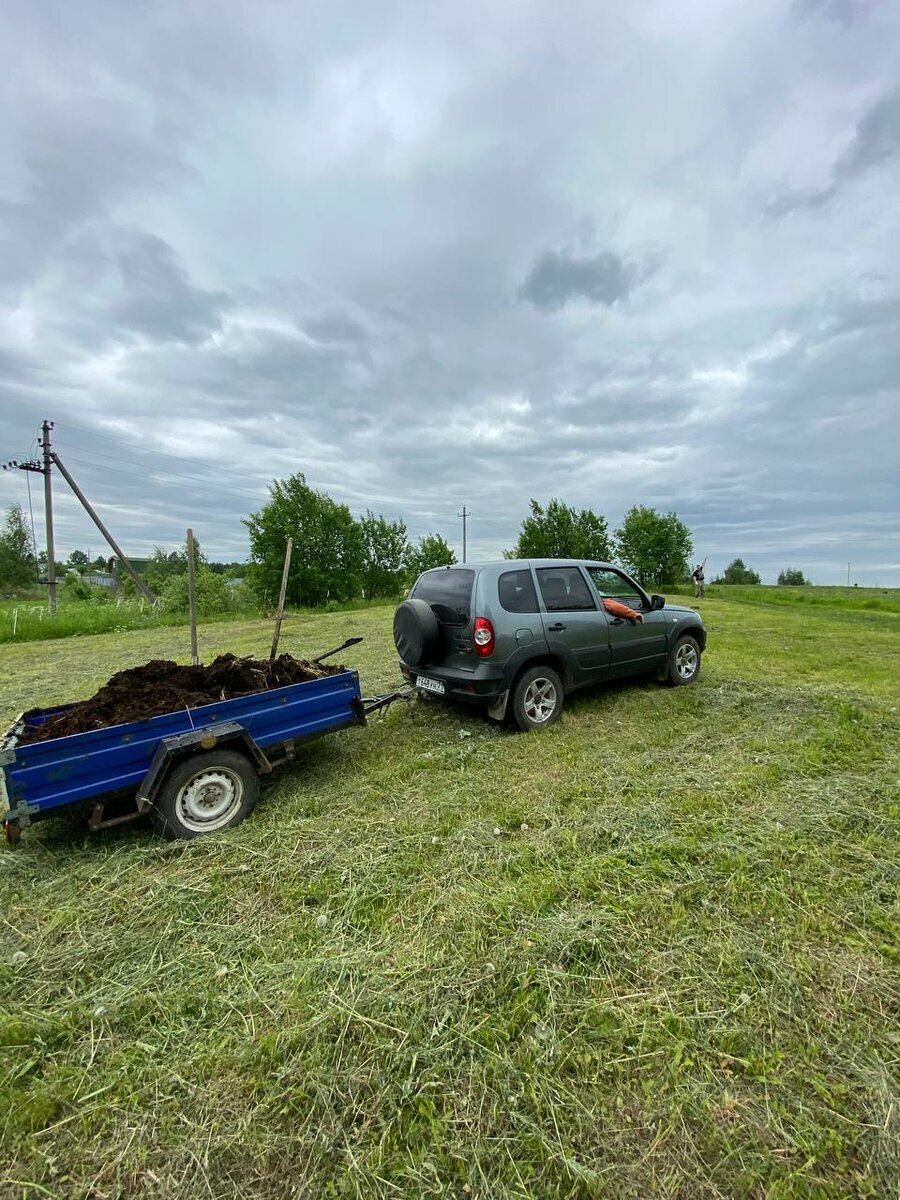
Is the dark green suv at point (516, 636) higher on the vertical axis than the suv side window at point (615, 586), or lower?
lower

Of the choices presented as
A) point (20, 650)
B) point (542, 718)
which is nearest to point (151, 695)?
point (542, 718)

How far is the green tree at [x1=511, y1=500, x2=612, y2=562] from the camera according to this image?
40.7 m

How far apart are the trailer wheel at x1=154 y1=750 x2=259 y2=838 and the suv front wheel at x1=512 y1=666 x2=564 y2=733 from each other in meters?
2.42

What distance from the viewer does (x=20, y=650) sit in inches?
487

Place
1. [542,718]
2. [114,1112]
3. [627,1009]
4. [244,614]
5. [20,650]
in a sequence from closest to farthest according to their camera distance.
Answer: [114,1112], [627,1009], [542,718], [20,650], [244,614]

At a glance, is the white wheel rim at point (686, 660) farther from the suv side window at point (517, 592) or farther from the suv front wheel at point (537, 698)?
the suv side window at point (517, 592)

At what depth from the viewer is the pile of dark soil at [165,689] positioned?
335 centimetres

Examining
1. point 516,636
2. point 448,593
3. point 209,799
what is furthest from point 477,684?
point 209,799

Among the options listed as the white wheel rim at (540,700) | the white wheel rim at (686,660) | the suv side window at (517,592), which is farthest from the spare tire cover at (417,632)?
the white wheel rim at (686,660)

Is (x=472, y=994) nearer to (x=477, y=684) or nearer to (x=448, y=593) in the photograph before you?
(x=477, y=684)

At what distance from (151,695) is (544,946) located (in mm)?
3134

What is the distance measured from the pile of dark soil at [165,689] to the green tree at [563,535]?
1465 inches

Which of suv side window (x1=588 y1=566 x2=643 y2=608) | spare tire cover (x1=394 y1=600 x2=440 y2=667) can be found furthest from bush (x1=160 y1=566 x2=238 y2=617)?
suv side window (x1=588 y1=566 x2=643 y2=608)

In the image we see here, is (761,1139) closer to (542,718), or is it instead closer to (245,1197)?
(245,1197)
